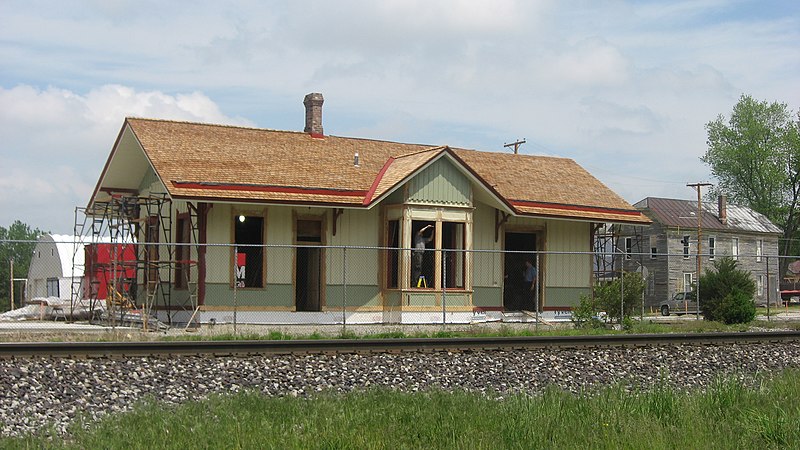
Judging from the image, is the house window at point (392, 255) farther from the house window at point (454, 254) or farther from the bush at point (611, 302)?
the bush at point (611, 302)

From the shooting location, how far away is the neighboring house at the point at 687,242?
210ft

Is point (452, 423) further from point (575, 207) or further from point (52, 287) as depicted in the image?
point (52, 287)

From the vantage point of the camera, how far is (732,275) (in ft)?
96.6

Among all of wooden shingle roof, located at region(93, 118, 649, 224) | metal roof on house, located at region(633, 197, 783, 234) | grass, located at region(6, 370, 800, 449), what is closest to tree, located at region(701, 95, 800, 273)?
metal roof on house, located at region(633, 197, 783, 234)

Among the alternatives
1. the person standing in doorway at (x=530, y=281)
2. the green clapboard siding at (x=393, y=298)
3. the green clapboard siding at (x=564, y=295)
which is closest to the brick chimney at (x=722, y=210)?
the green clapboard siding at (x=564, y=295)

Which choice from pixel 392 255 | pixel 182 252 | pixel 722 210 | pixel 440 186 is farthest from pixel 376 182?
pixel 722 210

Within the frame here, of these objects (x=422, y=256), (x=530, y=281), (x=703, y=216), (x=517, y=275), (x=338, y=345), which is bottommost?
(x=338, y=345)

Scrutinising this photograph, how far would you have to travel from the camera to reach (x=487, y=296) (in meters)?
28.6

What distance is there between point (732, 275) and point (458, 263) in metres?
8.72

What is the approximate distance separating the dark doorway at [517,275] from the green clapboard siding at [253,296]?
7480 mm

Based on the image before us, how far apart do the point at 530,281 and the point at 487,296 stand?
6.12 ft

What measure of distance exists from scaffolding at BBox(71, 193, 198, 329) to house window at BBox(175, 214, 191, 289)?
3 centimetres

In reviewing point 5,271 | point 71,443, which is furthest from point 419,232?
point 5,271

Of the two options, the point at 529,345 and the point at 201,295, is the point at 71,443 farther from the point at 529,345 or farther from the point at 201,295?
the point at 201,295
